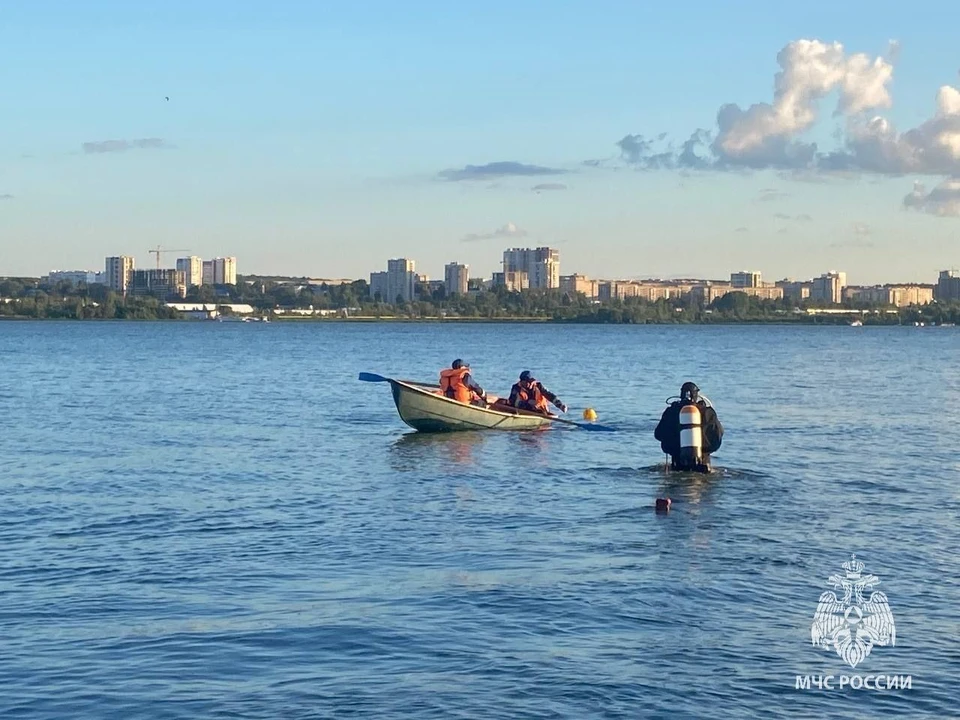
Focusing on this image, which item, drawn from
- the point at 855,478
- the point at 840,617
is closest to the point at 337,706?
the point at 840,617

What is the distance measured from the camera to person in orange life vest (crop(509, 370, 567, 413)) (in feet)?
121

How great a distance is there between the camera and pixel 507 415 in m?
36.2

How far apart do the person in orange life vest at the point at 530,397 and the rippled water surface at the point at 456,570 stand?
91 centimetres

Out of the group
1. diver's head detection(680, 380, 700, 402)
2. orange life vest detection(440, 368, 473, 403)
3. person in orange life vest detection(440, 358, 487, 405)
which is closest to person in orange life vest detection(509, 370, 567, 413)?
person in orange life vest detection(440, 358, 487, 405)

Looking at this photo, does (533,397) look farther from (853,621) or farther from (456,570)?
(853,621)

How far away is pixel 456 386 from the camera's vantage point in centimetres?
3622

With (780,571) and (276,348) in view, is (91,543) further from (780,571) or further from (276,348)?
(276,348)

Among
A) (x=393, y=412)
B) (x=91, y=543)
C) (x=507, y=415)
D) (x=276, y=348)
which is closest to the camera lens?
(x=91, y=543)

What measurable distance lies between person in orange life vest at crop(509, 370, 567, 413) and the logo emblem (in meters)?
19.9

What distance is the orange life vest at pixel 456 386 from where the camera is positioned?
36.1 meters

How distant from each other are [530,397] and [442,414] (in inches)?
107

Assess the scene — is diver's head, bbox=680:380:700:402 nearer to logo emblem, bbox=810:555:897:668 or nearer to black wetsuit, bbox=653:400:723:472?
black wetsuit, bbox=653:400:723:472

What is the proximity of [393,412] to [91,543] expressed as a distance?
1056 inches

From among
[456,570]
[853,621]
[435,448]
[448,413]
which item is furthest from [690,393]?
[448,413]
